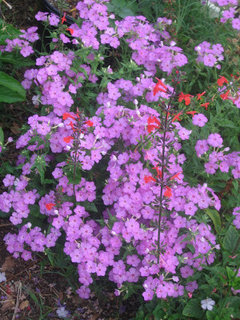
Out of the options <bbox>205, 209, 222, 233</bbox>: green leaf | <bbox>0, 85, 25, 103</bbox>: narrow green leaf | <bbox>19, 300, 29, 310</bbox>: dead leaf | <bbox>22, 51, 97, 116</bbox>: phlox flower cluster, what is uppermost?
<bbox>22, 51, 97, 116</bbox>: phlox flower cluster

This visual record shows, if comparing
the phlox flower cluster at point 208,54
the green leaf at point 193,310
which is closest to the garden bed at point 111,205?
the green leaf at point 193,310

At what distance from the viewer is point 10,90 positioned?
312cm

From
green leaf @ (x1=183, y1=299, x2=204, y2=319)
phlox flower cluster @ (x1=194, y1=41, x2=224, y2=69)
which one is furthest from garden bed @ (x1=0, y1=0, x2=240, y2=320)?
phlox flower cluster @ (x1=194, y1=41, x2=224, y2=69)

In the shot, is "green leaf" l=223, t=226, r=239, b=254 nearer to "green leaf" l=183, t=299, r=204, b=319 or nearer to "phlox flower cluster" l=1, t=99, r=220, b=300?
"phlox flower cluster" l=1, t=99, r=220, b=300

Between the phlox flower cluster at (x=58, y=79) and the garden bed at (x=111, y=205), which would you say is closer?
the garden bed at (x=111, y=205)

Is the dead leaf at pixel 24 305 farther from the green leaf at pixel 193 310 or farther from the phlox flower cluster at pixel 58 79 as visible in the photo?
the phlox flower cluster at pixel 58 79

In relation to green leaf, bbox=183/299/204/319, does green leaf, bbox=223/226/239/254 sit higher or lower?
higher

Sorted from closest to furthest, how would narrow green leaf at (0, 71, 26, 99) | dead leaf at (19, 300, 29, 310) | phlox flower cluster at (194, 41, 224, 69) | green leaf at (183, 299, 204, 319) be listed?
green leaf at (183, 299, 204, 319) < dead leaf at (19, 300, 29, 310) < narrow green leaf at (0, 71, 26, 99) < phlox flower cluster at (194, 41, 224, 69)

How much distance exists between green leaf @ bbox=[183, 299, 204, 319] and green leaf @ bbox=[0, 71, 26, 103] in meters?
1.79

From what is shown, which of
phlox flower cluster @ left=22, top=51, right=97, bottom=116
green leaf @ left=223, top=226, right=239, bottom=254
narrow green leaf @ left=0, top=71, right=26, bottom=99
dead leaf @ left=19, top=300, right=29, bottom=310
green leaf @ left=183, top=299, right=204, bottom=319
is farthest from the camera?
narrow green leaf @ left=0, top=71, right=26, bottom=99

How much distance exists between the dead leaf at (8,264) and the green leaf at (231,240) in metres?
1.39

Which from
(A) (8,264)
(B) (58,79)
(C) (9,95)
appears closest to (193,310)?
(A) (8,264)

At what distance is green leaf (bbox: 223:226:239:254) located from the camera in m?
2.66

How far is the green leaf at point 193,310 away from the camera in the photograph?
2514 mm
